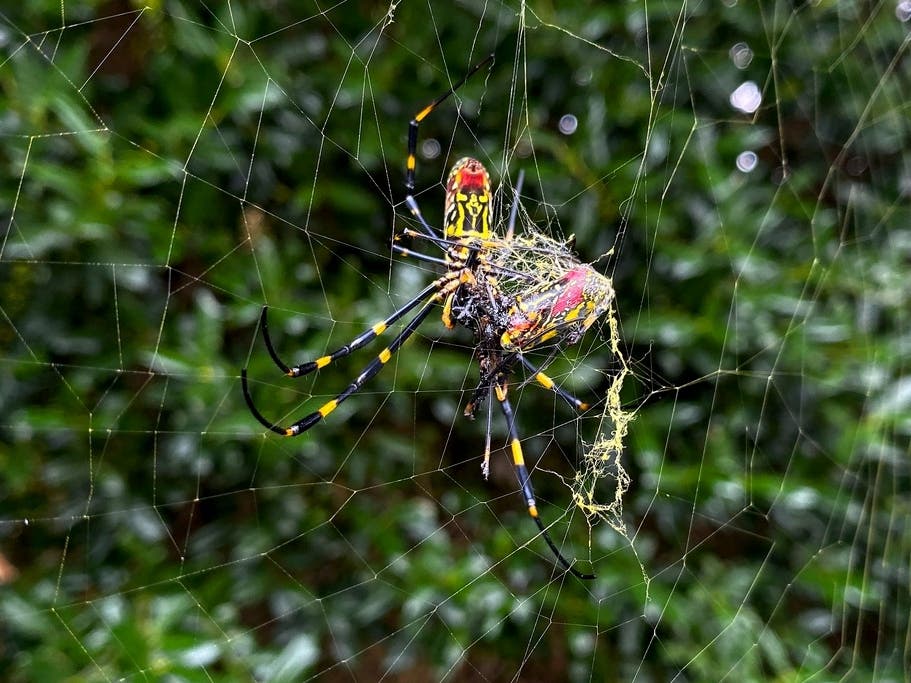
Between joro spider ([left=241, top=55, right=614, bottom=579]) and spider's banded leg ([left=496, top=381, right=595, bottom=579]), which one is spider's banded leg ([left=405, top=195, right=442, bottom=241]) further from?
spider's banded leg ([left=496, top=381, right=595, bottom=579])

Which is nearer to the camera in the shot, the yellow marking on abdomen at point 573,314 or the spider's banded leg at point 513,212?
the yellow marking on abdomen at point 573,314

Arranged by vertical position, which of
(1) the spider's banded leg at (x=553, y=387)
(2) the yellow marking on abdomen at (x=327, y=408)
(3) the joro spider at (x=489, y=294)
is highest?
(3) the joro spider at (x=489, y=294)

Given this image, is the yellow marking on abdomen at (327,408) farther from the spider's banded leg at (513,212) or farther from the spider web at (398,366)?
the spider's banded leg at (513,212)

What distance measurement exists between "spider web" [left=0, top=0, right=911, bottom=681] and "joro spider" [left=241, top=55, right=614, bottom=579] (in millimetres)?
53

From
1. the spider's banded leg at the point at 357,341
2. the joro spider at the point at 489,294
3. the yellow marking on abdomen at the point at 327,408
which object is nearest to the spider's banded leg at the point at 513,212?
the joro spider at the point at 489,294

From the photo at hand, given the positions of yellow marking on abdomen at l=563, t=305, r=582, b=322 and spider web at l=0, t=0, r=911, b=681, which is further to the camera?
spider web at l=0, t=0, r=911, b=681

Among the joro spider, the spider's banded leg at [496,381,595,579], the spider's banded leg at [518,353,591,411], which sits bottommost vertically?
the spider's banded leg at [496,381,595,579]

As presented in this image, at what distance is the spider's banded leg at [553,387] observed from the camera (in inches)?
29.6

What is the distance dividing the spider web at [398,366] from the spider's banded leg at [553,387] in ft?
0.04

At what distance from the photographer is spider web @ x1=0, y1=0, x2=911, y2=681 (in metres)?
0.77

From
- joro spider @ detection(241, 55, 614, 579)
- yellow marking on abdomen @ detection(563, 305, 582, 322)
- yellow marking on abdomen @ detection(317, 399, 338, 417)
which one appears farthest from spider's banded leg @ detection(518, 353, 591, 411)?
yellow marking on abdomen @ detection(317, 399, 338, 417)

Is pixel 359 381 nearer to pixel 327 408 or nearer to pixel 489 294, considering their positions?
pixel 327 408

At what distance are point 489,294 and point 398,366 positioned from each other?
9.6 inches

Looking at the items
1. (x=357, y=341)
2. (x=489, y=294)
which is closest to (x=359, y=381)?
(x=357, y=341)
